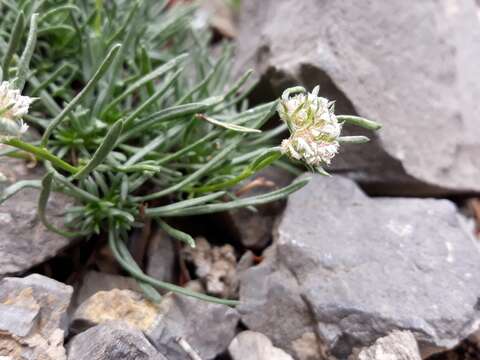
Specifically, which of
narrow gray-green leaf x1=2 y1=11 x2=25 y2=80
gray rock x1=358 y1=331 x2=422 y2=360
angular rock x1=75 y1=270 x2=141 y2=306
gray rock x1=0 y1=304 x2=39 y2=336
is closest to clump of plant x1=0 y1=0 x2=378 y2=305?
narrow gray-green leaf x1=2 y1=11 x2=25 y2=80

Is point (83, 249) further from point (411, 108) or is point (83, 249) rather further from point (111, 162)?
point (411, 108)

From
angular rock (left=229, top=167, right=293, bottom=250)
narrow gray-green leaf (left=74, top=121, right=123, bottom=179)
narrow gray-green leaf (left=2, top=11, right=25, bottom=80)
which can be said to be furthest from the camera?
angular rock (left=229, top=167, right=293, bottom=250)

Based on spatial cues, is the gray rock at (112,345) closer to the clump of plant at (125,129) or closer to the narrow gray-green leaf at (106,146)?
the clump of plant at (125,129)

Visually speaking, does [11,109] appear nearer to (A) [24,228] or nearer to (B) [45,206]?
(B) [45,206]

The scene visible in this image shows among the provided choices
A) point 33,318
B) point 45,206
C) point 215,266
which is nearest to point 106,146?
point 45,206

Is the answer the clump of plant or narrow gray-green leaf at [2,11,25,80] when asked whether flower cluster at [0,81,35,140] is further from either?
narrow gray-green leaf at [2,11,25,80]

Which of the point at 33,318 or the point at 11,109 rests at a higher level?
the point at 11,109
